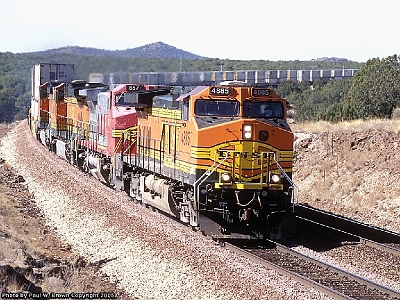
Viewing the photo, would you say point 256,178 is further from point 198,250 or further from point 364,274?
point 364,274

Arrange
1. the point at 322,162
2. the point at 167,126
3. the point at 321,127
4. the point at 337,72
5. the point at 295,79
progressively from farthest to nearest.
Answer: the point at 337,72
the point at 295,79
the point at 321,127
the point at 322,162
the point at 167,126

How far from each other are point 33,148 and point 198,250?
29.3m

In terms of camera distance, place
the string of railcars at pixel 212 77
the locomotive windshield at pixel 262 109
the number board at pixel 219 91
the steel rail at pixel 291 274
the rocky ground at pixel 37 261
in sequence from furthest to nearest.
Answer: the string of railcars at pixel 212 77 < the locomotive windshield at pixel 262 109 < the number board at pixel 219 91 < the rocky ground at pixel 37 261 < the steel rail at pixel 291 274

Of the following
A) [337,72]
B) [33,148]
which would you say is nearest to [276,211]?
[33,148]

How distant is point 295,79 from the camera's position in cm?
7338

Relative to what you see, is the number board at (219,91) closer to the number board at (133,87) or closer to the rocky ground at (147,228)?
the rocky ground at (147,228)

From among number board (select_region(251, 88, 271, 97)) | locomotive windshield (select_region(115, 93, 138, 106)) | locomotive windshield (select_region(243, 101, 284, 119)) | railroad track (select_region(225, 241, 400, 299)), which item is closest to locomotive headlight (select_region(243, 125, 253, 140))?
locomotive windshield (select_region(243, 101, 284, 119))

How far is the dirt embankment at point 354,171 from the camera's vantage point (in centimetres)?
2202

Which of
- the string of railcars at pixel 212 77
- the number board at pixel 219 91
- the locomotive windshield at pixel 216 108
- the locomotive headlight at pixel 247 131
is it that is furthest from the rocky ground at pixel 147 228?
the string of railcars at pixel 212 77

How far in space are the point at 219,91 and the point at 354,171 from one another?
1060 centimetres

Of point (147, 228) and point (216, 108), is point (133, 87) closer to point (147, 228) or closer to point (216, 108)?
point (147, 228)

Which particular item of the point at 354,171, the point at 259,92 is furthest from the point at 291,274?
the point at 354,171

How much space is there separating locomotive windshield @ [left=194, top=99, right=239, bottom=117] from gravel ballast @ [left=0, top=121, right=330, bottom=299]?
287cm

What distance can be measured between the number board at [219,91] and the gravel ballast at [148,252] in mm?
3319
